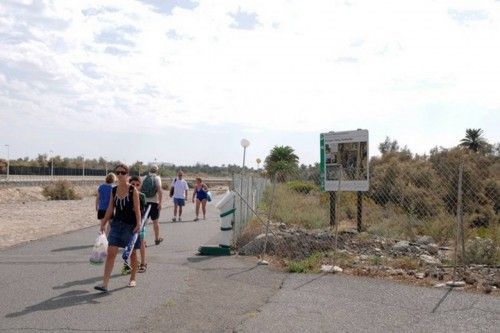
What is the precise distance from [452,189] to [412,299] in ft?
29.4

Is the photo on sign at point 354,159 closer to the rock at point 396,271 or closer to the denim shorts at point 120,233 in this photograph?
the rock at point 396,271

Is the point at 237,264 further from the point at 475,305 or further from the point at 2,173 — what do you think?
the point at 2,173

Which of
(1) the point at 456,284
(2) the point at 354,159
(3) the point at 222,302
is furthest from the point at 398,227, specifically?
(3) the point at 222,302

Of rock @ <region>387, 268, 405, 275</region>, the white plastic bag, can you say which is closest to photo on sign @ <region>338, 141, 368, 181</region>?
rock @ <region>387, 268, 405, 275</region>

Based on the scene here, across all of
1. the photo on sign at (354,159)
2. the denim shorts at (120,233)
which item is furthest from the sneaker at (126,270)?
the photo on sign at (354,159)

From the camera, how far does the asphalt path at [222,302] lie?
6816 millimetres

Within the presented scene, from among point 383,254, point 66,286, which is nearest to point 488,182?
point 383,254

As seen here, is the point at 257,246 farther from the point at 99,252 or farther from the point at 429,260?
the point at 99,252

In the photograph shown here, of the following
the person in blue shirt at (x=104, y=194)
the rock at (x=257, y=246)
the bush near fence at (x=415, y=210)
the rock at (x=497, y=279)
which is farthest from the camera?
the bush near fence at (x=415, y=210)

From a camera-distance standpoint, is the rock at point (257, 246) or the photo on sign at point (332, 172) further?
the photo on sign at point (332, 172)

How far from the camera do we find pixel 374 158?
33.2m

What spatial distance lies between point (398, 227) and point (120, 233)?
337 inches

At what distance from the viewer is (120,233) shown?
28.3 ft

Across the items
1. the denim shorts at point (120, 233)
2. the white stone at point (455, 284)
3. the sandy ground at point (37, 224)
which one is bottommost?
the sandy ground at point (37, 224)
